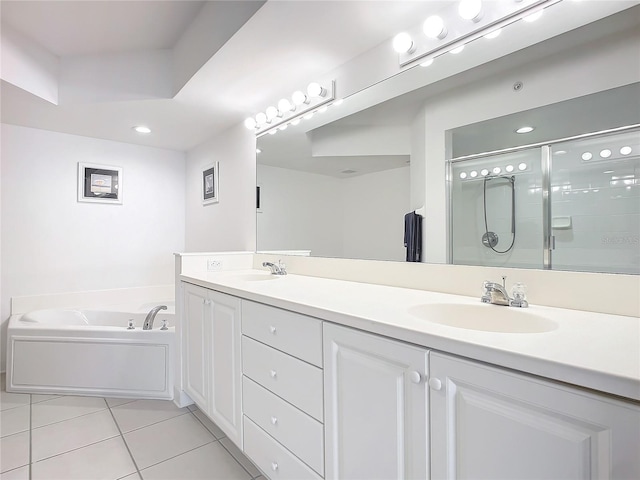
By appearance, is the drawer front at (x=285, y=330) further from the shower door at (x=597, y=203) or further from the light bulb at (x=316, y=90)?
the light bulb at (x=316, y=90)

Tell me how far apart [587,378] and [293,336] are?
86 cm

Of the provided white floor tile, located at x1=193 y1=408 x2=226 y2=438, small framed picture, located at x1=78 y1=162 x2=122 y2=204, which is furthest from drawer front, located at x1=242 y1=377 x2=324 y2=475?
small framed picture, located at x1=78 y1=162 x2=122 y2=204

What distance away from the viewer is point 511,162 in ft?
4.15

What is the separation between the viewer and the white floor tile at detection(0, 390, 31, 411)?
225 cm

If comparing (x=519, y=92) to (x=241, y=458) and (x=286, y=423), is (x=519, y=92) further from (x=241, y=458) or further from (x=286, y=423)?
(x=241, y=458)

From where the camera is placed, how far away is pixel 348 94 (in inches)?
75.2

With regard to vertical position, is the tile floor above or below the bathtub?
below

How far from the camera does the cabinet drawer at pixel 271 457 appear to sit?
4.00 feet

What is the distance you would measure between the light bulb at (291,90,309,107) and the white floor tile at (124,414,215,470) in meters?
2.08

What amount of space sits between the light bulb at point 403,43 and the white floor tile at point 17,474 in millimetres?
2633

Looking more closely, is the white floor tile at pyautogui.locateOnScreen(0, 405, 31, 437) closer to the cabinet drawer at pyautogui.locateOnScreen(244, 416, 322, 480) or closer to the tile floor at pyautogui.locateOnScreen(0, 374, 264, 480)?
the tile floor at pyautogui.locateOnScreen(0, 374, 264, 480)

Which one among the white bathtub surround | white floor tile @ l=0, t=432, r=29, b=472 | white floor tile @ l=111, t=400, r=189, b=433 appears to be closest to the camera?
the white bathtub surround

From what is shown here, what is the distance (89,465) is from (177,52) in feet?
8.00

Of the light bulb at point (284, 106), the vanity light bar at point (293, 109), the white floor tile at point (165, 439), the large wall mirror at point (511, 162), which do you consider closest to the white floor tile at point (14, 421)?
the white floor tile at point (165, 439)
